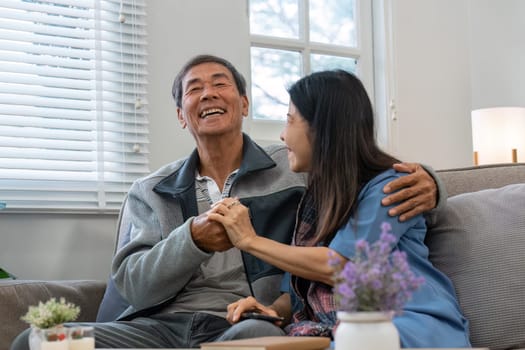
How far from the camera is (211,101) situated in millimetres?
2297

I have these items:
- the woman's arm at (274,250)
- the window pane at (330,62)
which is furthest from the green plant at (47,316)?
the window pane at (330,62)

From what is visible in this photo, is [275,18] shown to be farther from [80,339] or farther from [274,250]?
[80,339]

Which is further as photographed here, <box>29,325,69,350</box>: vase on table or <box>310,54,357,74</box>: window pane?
<box>310,54,357,74</box>: window pane

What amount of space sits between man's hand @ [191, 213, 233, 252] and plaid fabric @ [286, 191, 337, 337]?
0.17 m

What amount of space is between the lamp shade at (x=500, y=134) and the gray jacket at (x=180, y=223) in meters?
1.68

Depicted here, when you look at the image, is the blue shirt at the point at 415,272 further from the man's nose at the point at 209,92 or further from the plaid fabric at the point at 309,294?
the man's nose at the point at 209,92

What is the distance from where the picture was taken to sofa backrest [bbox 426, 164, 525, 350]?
1764 mm

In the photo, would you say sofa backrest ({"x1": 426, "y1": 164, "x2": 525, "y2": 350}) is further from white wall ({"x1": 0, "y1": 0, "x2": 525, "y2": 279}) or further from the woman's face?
white wall ({"x1": 0, "y1": 0, "x2": 525, "y2": 279})

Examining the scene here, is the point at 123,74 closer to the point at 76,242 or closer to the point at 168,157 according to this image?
the point at 168,157

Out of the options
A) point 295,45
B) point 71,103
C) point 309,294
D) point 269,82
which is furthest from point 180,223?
point 295,45

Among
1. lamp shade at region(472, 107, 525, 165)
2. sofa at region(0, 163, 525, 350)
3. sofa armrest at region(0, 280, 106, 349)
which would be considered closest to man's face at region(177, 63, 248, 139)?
sofa armrest at region(0, 280, 106, 349)

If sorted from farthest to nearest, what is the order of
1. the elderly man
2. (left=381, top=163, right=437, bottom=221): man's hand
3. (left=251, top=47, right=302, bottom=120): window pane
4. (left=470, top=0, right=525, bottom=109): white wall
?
(left=470, top=0, right=525, bottom=109): white wall
(left=251, top=47, right=302, bottom=120): window pane
the elderly man
(left=381, top=163, right=437, bottom=221): man's hand

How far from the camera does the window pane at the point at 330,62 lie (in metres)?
3.82

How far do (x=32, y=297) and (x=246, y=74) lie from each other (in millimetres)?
1522
